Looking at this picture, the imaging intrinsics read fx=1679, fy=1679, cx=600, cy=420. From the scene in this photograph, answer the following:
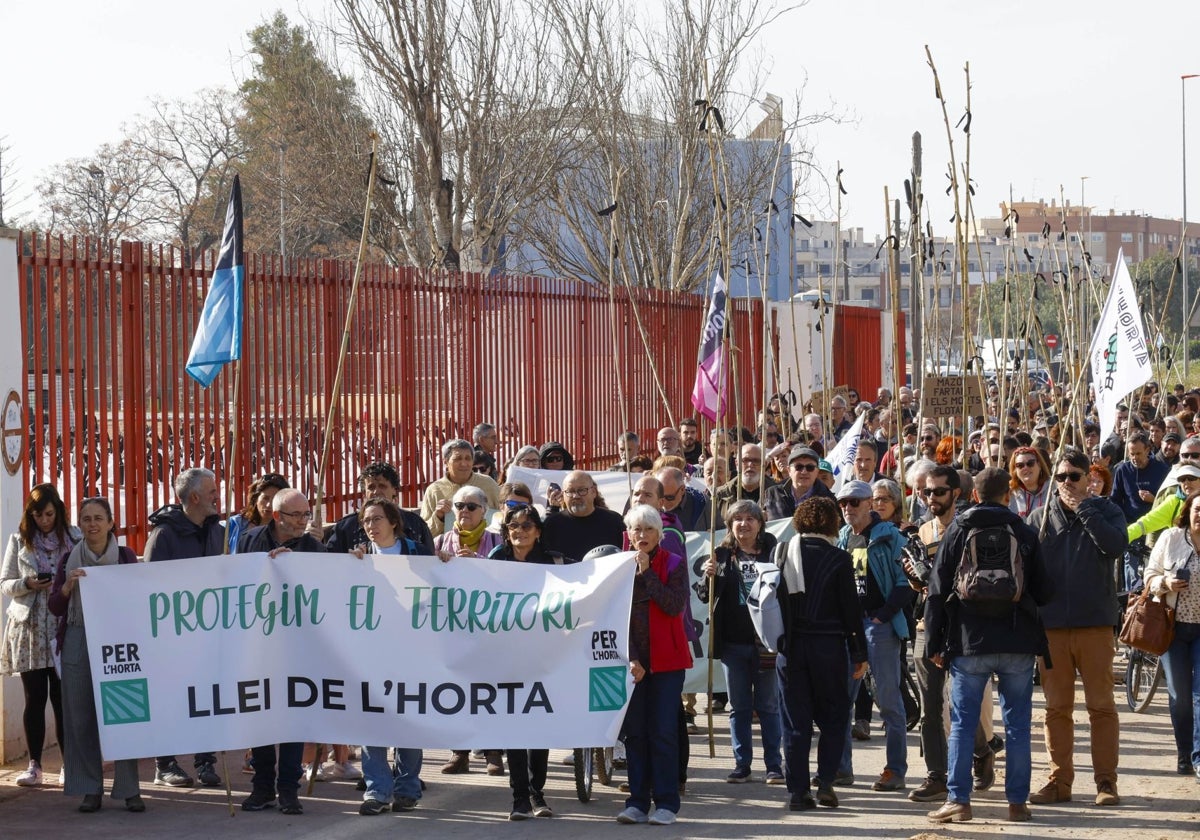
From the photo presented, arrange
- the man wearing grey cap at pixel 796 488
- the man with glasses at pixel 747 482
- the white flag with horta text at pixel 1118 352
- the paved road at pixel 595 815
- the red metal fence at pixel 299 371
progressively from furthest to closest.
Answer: the white flag with horta text at pixel 1118 352
the man with glasses at pixel 747 482
the man wearing grey cap at pixel 796 488
the red metal fence at pixel 299 371
the paved road at pixel 595 815

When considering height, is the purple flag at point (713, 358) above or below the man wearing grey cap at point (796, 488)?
above

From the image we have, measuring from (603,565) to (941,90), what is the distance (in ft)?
15.8

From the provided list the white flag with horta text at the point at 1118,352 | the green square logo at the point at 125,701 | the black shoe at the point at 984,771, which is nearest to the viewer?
the green square logo at the point at 125,701

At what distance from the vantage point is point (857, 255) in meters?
152

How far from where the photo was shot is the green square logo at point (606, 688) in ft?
28.1

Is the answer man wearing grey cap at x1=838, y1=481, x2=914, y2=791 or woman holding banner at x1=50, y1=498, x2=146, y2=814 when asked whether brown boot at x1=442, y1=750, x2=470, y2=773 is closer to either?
woman holding banner at x1=50, y1=498, x2=146, y2=814

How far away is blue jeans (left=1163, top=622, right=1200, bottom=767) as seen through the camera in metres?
9.34

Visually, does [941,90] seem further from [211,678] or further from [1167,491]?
[211,678]

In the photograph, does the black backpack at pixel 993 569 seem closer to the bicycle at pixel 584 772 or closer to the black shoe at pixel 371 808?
the bicycle at pixel 584 772

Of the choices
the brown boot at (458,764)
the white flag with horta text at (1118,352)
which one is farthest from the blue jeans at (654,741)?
the white flag with horta text at (1118,352)

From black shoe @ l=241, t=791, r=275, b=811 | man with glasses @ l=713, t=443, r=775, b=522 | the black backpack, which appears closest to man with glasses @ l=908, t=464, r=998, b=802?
→ the black backpack

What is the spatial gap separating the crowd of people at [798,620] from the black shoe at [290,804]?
12 mm

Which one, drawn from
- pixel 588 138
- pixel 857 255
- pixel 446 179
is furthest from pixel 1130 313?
pixel 857 255

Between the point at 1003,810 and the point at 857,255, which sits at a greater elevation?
the point at 857,255
